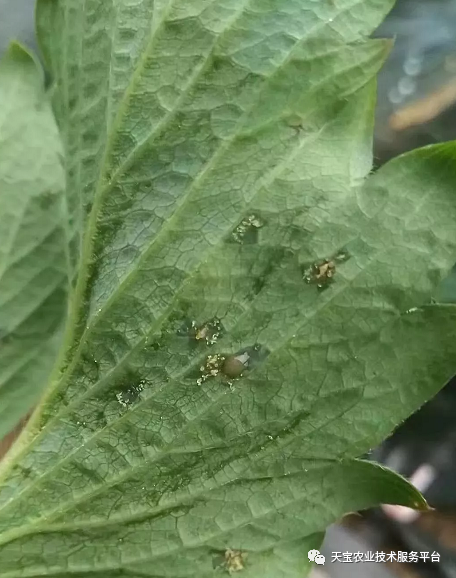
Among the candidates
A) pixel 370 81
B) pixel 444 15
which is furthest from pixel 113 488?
pixel 444 15

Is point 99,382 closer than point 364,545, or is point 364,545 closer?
point 99,382

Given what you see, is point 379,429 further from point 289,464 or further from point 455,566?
point 455,566

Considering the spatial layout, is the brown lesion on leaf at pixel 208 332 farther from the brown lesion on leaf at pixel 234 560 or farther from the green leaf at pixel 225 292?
the brown lesion on leaf at pixel 234 560

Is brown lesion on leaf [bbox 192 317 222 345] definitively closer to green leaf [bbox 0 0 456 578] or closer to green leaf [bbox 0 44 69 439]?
green leaf [bbox 0 0 456 578]

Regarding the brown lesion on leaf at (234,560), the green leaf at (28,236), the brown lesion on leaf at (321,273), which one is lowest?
the brown lesion on leaf at (234,560)

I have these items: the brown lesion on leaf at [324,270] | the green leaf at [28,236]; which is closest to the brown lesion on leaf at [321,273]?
the brown lesion on leaf at [324,270]

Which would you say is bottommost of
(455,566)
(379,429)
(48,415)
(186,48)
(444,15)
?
(455,566)
